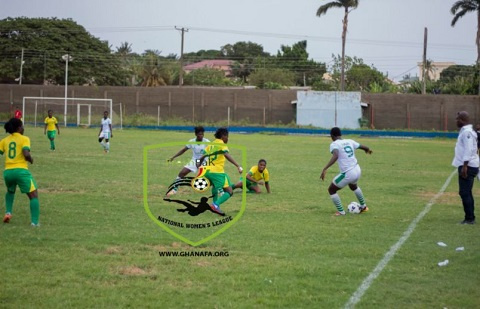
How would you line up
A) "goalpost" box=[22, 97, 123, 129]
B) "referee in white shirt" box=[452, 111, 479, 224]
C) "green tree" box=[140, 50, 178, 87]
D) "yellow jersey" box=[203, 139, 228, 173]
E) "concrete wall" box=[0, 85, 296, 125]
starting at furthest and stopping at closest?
"green tree" box=[140, 50, 178, 87] < "concrete wall" box=[0, 85, 296, 125] < "goalpost" box=[22, 97, 123, 129] < "referee in white shirt" box=[452, 111, 479, 224] < "yellow jersey" box=[203, 139, 228, 173]

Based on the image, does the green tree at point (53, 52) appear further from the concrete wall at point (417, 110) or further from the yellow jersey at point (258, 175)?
the yellow jersey at point (258, 175)

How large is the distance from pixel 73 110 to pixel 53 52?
19368mm

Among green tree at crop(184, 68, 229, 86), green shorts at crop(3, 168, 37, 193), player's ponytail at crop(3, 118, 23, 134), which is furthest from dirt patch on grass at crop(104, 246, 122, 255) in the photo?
green tree at crop(184, 68, 229, 86)

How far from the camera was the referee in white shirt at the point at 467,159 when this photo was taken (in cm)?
1221

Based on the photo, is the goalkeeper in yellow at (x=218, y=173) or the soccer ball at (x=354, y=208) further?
the soccer ball at (x=354, y=208)

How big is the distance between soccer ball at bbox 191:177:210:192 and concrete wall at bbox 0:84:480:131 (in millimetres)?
47114

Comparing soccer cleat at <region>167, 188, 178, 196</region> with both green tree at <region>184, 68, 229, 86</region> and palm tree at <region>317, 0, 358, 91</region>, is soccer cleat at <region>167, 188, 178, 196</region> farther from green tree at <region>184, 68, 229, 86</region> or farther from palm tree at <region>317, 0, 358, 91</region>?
green tree at <region>184, 68, 229, 86</region>

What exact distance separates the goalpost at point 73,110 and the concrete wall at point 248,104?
302cm

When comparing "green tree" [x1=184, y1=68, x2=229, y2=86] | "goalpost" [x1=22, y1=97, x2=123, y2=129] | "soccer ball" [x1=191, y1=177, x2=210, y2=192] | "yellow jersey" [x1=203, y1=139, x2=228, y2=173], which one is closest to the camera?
"yellow jersey" [x1=203, y1=139, x2=228, y2=173]

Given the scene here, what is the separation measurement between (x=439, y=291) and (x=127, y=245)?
445 cm

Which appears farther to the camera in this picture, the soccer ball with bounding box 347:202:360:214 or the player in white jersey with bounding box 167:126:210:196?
the player in white jersey with bounding box 167:126:210:196

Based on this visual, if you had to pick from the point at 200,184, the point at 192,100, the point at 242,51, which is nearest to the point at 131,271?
the point at 200,184

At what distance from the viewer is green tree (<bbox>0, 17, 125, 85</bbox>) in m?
80.7

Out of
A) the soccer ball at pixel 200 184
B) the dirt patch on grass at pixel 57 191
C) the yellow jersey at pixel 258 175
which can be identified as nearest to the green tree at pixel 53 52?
the dirt patch on grass at pixel 57 191
